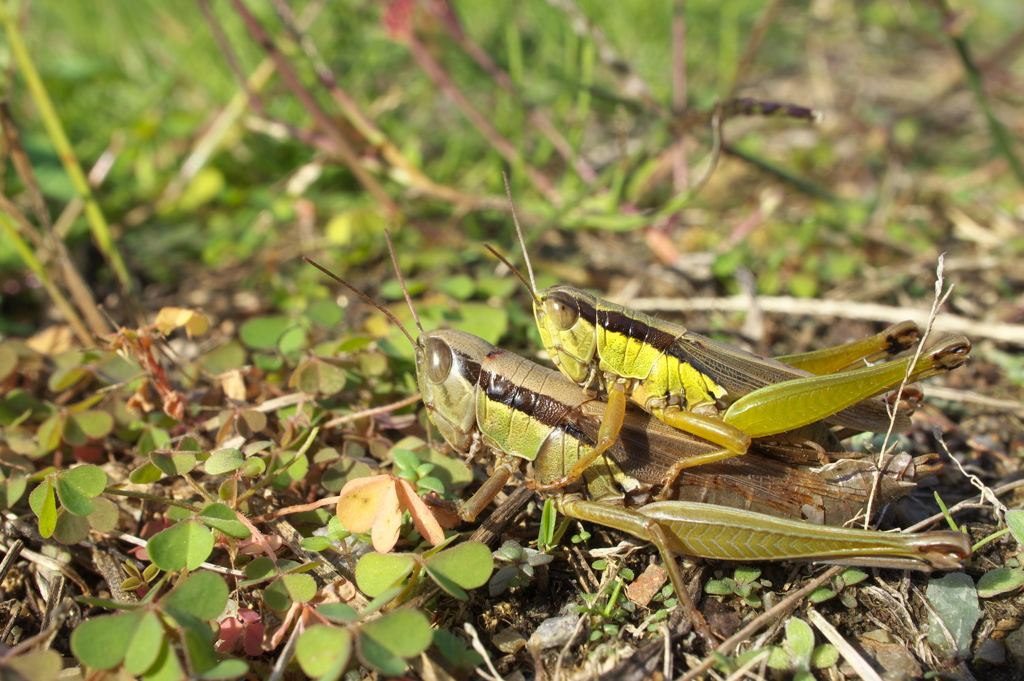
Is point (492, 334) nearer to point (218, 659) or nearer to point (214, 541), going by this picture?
point (214, 541)

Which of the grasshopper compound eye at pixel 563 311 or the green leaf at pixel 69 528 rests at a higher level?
the grasshopper compound eye at pixel 563 311

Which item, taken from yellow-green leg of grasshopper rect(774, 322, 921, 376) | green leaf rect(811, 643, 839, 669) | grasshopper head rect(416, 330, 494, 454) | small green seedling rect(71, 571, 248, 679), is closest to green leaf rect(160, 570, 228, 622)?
small green seedling rect(71, 571, 248, 679)

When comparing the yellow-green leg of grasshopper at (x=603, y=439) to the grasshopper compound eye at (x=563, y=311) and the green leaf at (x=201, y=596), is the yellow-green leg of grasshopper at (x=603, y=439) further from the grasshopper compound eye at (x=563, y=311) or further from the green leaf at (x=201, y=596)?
the green leaf at (x=201, y=596)

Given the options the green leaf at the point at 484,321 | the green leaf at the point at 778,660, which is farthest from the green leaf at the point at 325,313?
the green leaf at the point at 778,660

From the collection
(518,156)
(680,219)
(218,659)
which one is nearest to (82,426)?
(218,659)

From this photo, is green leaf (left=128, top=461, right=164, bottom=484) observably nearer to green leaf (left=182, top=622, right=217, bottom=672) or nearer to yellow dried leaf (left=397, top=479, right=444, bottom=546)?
green leaf (left=182, top=622, right=217, bottom=672)
